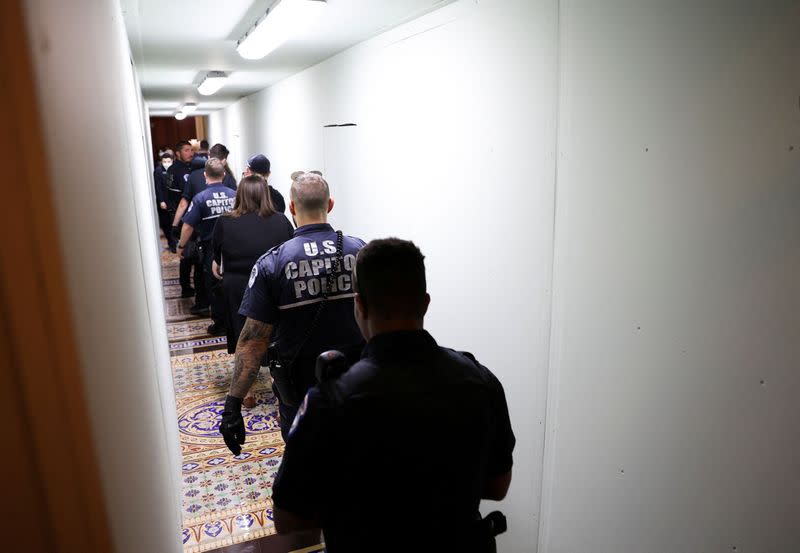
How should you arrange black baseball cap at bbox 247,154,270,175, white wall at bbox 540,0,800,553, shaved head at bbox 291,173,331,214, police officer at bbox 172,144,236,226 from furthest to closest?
police officer at bbox 172,144,236,226 → black baseball cap at bbox 247,154,270,175 → shaved head at bbox 291,173,331,214 → white wall at bbox 540,0,800,553

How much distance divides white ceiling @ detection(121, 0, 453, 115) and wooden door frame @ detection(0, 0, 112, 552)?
277 cm

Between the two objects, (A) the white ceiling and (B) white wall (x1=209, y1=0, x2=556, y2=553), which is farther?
(A) the white ceiling

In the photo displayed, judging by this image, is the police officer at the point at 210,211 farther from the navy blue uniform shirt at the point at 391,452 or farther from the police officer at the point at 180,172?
the navy blue uniform shirt at the point at 391,452

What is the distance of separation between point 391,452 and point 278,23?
2.88 meters

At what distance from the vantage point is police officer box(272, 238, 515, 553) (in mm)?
1131

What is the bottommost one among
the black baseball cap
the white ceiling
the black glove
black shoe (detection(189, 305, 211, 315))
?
black shoe (detection(189, 305, 211, 315))

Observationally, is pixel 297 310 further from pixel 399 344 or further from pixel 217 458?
pixel 217 458

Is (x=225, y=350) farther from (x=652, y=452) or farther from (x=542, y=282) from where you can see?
(x=652, y=452)

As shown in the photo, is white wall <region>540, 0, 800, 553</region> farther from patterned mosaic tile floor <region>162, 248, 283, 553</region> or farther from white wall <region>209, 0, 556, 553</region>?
patterned mosaic tile floor <region>162, 248, 283, 553</region>

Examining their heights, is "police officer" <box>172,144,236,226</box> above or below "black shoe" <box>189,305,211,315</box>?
above

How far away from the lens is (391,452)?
1.13m

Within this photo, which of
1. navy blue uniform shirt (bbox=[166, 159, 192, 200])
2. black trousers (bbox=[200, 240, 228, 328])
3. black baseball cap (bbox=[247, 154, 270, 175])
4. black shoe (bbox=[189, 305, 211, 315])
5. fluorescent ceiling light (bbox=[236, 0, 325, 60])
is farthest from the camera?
navy blue uniform shirt (bbox=[166, 159, 192, 200])

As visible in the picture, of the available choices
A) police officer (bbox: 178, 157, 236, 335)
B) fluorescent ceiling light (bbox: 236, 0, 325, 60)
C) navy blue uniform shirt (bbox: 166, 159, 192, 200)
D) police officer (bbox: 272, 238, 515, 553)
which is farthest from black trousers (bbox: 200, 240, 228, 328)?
police officer (bbox: 272, 238, 515, 553)

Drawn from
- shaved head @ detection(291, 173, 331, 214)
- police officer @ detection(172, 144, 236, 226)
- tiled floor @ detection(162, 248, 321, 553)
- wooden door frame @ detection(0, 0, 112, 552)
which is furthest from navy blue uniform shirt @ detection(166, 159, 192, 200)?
wooden door frame @ detection(0, 0, 112, 552)
